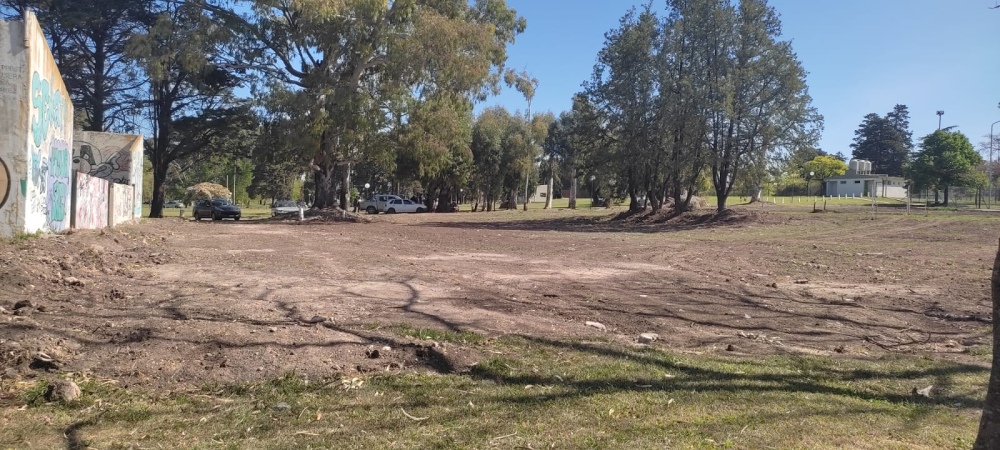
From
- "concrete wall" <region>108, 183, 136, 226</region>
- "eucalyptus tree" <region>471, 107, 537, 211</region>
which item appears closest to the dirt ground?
"concrete wall" <region>108, 183, 136, 226</region>

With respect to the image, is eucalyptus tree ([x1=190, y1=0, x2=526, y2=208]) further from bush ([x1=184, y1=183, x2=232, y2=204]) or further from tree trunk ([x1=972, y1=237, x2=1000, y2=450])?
bush ([x1=184, y1=183, x2=232, y2=204])

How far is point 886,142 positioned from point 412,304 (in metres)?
110

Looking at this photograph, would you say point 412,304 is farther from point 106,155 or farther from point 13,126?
point 106,155

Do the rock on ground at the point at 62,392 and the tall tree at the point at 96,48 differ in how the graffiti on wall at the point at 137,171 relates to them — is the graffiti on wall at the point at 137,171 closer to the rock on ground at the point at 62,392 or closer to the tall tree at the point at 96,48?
the tall tree at the point at 96,48

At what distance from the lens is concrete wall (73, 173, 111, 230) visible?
17.8 m

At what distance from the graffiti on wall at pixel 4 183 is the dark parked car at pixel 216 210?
27.1m

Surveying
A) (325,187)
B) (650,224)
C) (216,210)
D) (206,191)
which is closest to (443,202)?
(206,191)

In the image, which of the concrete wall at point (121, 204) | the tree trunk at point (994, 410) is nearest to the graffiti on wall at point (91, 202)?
the concrete wall at point (121, 204)

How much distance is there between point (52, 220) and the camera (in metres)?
15.3

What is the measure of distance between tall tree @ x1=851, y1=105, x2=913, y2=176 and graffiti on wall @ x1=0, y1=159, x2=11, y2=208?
110247 millimetres

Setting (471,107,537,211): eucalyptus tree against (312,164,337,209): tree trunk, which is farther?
(471,107,537,211): eucalyptus tree

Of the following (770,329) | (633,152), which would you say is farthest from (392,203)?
(770,329)

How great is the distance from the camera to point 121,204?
25.1m

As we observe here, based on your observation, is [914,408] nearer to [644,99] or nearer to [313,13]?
[313,13]
